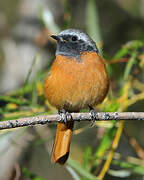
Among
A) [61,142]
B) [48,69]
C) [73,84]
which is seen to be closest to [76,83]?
[73,84]

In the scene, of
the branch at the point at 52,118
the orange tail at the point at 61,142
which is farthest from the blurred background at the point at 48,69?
the branch at the point at 52,118

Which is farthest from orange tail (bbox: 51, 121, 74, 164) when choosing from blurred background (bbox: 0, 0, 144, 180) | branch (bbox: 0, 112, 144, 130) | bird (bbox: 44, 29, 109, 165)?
branch (bbox: 0, 112, 144, 130)

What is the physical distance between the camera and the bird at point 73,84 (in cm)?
373

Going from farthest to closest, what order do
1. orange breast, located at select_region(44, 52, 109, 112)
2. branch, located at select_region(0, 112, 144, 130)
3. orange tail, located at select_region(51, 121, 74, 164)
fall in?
orange tail, located at select_region(51, 121, 74, 164) → orange breast, located at select_region(44, 52, 109, 112) → branch, located at select_region(0, 112, 144, 130)

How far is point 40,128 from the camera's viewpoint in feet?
15.1

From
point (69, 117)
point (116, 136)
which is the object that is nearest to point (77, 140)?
point (116, 136)

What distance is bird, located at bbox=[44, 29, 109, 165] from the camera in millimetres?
3729

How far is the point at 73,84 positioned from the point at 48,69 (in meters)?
0.82

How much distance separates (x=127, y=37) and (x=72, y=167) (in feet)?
9.20

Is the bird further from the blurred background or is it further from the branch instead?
the branch

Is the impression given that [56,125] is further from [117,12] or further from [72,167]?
[117,12]

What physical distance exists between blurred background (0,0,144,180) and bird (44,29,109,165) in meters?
0.16

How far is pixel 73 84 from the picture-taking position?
3709 millimetres

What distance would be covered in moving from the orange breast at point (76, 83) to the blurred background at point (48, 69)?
7.0 inches
